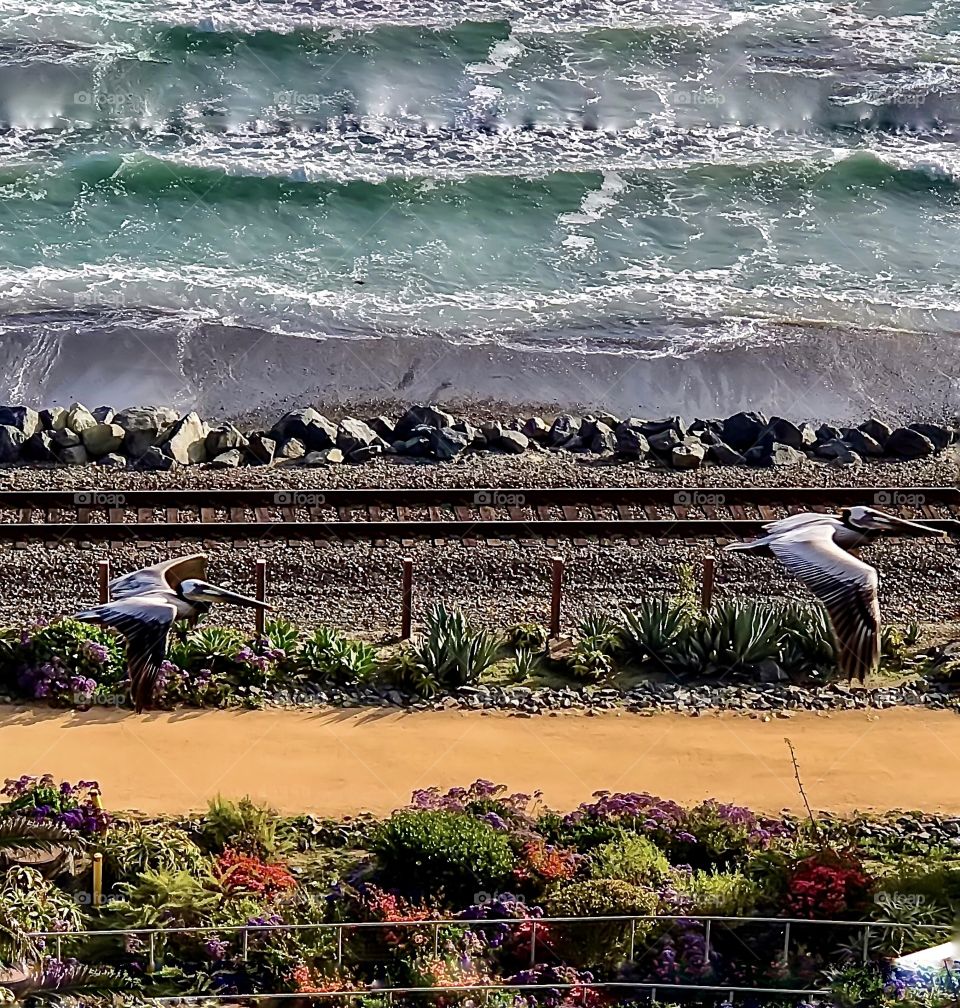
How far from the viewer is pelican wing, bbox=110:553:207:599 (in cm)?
1858

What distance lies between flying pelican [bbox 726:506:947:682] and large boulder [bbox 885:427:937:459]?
943 centimetres

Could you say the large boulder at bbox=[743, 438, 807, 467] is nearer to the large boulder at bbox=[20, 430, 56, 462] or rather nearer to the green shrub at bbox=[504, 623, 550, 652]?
the green shrub at bbox=[504, 623, 550, 652]

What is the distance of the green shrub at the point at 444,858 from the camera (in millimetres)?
18766

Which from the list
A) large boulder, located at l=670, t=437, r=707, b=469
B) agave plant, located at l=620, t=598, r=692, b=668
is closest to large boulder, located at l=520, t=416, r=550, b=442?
large boulder, located at l=670, t=437, r=707, b=469

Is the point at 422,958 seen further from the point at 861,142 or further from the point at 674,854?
the point at 861,142

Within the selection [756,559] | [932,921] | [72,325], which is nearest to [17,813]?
[932,921]

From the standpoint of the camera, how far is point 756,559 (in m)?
25.8

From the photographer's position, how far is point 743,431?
2967cm

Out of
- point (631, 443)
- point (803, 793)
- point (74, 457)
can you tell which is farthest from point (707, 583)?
point (74, 457)

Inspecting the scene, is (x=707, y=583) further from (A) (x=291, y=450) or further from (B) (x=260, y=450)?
(B) (x=260, y=450)

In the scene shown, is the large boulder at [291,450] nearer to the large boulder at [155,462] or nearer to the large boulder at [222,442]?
the large boulder at [222,442]

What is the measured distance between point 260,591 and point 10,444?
19.3 ft

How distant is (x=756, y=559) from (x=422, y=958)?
977 centimetres

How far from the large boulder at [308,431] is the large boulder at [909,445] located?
28.4 ft
